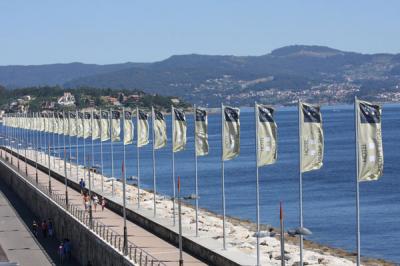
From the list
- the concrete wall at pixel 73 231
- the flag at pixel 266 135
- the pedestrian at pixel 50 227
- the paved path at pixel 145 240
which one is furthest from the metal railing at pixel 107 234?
the flag at pixel 266 135

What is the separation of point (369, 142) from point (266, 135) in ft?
19.4

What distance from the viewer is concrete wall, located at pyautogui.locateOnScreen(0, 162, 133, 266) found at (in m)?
37.8

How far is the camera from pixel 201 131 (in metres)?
37.7

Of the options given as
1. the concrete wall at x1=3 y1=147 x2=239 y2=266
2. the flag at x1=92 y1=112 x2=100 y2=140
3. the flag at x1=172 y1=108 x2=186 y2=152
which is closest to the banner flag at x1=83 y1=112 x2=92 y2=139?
the flag at x1=92 y1=112 x2=100 y2=140

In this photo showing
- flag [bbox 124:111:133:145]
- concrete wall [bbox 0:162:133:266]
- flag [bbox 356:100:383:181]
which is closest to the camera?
flag [bbox 356:100:383:181]

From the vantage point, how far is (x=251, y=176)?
9988 cm

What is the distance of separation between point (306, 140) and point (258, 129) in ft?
11.4

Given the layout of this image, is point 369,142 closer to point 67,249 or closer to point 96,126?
point 67,249

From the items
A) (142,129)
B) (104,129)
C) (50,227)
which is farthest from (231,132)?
(104,129)

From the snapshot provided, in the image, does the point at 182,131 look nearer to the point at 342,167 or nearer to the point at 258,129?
the point at 258,129

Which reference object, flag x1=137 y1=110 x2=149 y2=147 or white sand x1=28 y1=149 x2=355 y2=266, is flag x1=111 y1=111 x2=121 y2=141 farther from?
flag x1=137 y1=110 x2=149 y2=147

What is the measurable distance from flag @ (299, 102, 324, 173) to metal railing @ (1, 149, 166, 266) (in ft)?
22.0

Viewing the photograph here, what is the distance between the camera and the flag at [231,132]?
34188 millimetres

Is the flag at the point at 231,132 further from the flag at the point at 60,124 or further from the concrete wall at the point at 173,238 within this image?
the flag at the point at 60,124
